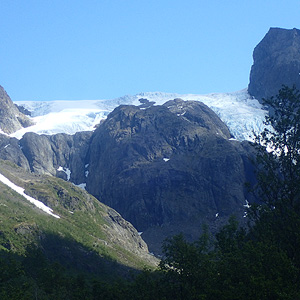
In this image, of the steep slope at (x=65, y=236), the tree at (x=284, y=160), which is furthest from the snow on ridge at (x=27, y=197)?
the tree at (x=284, y=160)

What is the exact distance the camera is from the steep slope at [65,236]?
139 m

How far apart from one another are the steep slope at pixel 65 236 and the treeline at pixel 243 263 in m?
55.3

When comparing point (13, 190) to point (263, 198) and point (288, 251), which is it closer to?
point (263, 198)

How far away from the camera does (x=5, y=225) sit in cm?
13962

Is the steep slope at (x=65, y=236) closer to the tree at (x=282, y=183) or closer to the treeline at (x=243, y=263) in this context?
the treeline at (x=243, y=263)

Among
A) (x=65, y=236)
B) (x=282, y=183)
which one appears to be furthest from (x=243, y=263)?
(x=65, y=236)

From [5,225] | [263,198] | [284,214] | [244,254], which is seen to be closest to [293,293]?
[244,254]

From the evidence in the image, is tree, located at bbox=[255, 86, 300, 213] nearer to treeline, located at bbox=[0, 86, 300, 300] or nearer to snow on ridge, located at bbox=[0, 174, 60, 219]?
treeline, located at bbox=[0, 86, 300, 300]

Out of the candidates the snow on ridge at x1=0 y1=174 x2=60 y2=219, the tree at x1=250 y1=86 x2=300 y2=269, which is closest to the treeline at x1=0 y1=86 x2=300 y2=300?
the tree at x1=250 y1=86 x2=300 y2=269

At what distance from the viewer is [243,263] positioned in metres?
47.2

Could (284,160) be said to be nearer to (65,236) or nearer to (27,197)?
(65,236)

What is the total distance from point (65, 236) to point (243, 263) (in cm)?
11288

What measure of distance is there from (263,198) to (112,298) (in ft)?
81.8

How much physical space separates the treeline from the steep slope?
55277 mm
